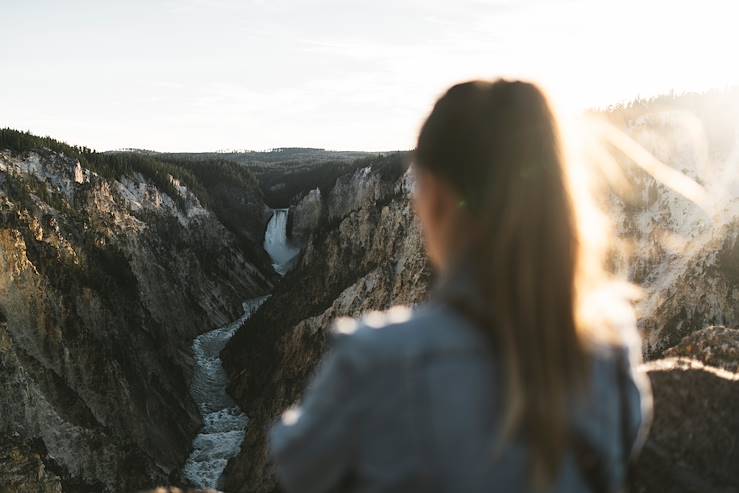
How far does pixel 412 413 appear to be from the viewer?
1283 millimetres

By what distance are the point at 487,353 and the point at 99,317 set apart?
983 inches

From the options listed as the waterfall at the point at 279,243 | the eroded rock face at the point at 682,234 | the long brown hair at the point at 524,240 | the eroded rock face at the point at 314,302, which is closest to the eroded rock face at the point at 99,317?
the eroded rock face at the point at 314,302

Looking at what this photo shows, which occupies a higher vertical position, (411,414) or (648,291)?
(411,414)

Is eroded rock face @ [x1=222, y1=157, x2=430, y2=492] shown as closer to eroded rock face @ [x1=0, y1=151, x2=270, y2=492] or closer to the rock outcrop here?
eroded rock face @ [x1=0, y1=151, x2=270, y2=492]

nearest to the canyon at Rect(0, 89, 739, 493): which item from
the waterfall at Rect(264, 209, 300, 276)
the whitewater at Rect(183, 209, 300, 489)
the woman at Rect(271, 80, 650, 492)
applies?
the whitewater at Rect(183, 209, 300, 489)

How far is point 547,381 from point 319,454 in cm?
48

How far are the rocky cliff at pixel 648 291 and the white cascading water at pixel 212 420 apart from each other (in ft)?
2.49

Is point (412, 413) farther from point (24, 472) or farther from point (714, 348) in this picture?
point (24, 472)

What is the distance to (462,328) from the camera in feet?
4.31

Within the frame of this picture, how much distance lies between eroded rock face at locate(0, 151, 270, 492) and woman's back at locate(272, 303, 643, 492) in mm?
9453

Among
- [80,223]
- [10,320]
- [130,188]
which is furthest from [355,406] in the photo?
[130,188]

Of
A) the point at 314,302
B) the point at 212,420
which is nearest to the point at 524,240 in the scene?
the point at 212,420

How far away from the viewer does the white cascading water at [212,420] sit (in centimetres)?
2130

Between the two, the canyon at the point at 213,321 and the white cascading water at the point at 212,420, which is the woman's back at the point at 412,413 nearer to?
the canyon at the point at 213,321
